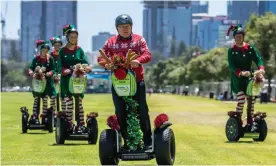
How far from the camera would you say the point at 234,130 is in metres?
17.0

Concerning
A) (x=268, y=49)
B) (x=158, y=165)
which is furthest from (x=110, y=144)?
(x=268, y=49)

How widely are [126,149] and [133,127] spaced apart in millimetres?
359

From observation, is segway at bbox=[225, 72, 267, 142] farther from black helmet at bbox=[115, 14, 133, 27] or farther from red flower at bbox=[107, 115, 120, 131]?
red flower at bbox=[107, 115, 120, 131]

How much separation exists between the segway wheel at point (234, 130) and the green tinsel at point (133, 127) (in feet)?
20.8

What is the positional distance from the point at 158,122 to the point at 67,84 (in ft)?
19.3

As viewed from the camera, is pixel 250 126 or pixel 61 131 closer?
pixel 61 131

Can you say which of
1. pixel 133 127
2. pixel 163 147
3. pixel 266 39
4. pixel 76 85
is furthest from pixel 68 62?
pixel 266 39

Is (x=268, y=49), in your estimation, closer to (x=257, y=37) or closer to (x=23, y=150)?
(x=257, y=37)

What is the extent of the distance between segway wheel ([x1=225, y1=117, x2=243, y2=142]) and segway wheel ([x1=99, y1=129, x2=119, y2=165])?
6462mm

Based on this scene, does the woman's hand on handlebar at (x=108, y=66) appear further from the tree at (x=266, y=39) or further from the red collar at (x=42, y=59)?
the tree at (x=266, y=39)

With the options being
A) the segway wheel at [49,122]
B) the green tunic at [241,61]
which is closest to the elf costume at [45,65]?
the segway wheel at [49,122]

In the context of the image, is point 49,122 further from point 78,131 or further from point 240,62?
point 240,62

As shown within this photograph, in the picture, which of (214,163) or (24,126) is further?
(24,126)

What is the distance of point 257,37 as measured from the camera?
74.4m
